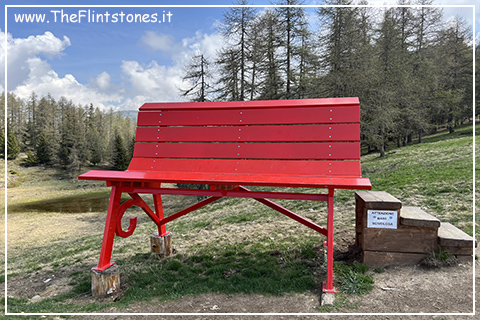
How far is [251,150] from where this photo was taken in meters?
4.47

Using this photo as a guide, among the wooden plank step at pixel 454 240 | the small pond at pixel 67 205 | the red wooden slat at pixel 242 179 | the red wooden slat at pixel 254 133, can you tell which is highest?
the red wooden slat at pixel 254 133

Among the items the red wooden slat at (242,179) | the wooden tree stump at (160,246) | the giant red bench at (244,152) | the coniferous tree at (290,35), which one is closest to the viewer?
the red wooden slat at (242,179)

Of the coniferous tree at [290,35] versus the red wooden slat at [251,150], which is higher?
the coniferous tree at [290,35]

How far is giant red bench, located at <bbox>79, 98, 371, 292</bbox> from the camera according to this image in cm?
399

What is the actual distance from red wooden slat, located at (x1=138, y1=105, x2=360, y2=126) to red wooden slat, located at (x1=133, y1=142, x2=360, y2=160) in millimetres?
337

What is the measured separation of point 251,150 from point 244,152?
0.11m

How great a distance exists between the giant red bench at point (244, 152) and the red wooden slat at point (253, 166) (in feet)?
0.04

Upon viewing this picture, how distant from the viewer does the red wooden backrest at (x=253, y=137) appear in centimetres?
413

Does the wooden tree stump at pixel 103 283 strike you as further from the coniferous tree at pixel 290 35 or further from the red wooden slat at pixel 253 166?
the coniferous tree at pixel 290 35

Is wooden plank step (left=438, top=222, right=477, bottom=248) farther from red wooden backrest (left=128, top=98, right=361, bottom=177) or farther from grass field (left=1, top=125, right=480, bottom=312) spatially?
red wooden backrest (left=128, top=98, right=361, bottom=177)

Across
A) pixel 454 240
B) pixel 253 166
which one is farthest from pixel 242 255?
pixel 454 240

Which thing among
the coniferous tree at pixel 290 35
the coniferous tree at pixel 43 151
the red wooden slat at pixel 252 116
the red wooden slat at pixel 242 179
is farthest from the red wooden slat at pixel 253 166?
the coniferous tree at pixel 43 151

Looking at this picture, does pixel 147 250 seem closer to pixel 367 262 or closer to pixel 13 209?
pixel 367 262

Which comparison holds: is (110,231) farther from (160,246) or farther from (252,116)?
(252,116)
